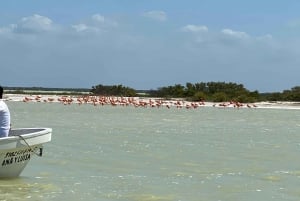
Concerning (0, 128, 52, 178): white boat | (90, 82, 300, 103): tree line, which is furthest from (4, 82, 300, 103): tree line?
(0, 128, 52, 178): white boat

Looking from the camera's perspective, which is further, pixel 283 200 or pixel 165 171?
pixel 165 171

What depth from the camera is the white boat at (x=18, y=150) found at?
12453mm

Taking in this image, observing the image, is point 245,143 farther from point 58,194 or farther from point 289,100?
point 289,100

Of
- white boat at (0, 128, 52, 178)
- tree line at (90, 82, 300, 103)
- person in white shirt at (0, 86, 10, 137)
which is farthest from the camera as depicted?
tree line at (90, 82, 300, 103)

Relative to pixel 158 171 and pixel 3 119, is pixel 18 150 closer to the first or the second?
pixel 3 119

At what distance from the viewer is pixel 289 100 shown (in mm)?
87062

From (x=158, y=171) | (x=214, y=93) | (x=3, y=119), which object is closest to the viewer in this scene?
(x=3, y=119)

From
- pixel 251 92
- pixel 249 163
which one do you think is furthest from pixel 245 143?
pixel 251 92

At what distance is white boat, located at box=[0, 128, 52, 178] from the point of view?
1245 cm

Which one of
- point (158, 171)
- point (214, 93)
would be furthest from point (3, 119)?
point (214, 93)

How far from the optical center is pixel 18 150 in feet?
41.9

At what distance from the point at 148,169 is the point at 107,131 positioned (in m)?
12.5

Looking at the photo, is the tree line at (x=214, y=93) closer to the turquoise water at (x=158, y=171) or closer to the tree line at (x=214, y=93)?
the tree line at (x=214, y=93)

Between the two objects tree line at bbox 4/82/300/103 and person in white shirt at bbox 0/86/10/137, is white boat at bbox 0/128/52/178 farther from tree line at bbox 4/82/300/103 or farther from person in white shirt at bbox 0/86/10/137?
tree line at bbox 4/82/300/103
